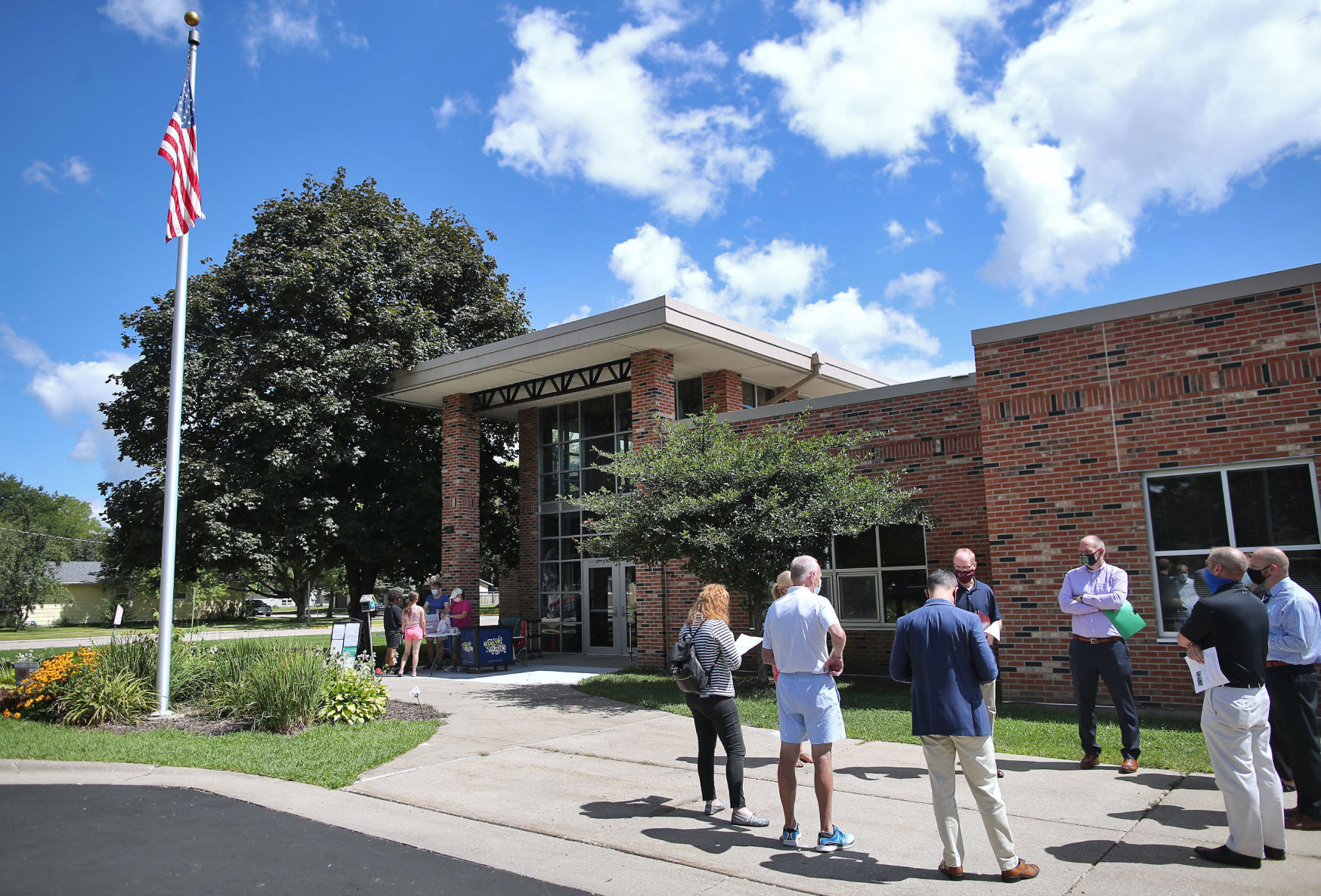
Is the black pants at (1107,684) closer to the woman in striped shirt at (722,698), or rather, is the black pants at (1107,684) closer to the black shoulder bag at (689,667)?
the woman in striped shirt at (722,698)

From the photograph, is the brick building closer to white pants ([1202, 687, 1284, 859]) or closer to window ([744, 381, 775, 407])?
window ([744, 381, 775, 407])

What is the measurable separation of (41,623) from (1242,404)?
6932 centimetres

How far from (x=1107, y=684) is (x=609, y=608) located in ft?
41.4

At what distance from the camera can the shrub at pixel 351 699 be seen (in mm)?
9758

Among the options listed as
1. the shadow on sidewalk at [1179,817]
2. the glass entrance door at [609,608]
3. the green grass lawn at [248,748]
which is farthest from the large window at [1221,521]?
the glass entrance door at [609,608]

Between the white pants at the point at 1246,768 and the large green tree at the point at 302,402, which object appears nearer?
the white pants at the point at 1246,768

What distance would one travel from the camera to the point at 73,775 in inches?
294

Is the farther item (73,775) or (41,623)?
(41,623)

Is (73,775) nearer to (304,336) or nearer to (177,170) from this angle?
(177,170)

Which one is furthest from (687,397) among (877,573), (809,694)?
(809,694)

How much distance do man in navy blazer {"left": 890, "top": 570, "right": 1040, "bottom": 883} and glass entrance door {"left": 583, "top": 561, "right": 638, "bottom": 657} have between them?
13.2 meters

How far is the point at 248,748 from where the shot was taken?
8367 mm

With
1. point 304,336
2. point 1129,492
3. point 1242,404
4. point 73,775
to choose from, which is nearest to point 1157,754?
point 1129,492

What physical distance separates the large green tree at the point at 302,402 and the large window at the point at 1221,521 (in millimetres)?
16012
